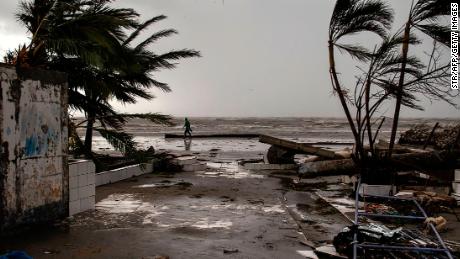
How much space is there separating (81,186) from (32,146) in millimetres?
1295

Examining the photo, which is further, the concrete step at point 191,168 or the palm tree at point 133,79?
the concrete step at point 191,168

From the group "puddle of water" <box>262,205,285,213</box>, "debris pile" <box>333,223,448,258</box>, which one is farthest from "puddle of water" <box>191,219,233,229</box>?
"debris pile" <box>333,223,448,258</box>

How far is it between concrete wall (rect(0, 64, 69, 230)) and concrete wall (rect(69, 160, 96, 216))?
0.14 meters

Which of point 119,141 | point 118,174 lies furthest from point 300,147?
point 119,141

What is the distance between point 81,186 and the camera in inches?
276

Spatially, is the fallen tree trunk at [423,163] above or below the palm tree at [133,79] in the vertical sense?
below

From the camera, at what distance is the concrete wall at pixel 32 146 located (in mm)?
5555

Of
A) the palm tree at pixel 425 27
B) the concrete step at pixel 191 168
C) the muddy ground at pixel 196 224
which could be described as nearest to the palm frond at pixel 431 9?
the palm tree at pixel 425 27

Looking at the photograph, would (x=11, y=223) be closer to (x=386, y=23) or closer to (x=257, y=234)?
(x=257, y=234)

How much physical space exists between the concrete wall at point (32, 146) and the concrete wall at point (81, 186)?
5.4 inches

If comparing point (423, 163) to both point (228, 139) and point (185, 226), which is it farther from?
point (228, 139)

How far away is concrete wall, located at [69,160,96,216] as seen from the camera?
269 inches

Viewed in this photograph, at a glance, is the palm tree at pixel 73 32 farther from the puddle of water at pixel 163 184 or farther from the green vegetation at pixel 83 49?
the puddle of water at pixel 163 184

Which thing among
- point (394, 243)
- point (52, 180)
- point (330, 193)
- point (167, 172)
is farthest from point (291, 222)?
point (167, 172)
